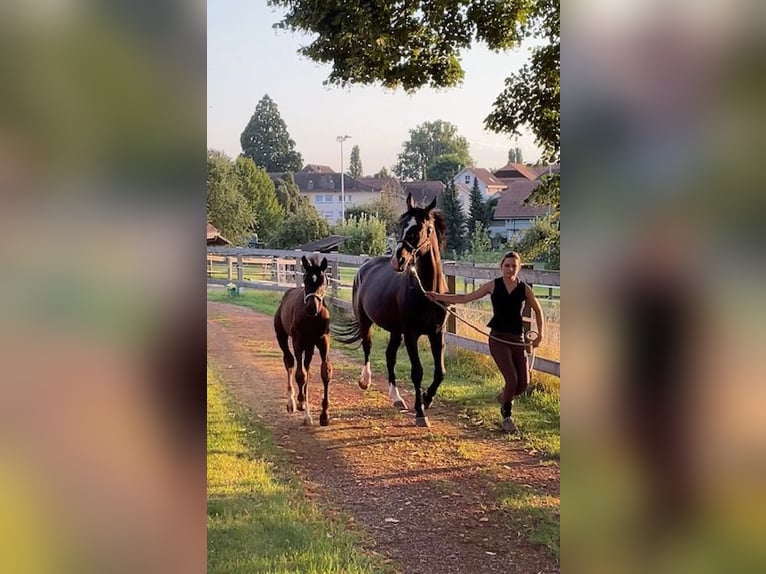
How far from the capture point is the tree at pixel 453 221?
3.03 metres

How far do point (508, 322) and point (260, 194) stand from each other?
4.31 feet

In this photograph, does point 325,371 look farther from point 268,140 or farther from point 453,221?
point 268,140

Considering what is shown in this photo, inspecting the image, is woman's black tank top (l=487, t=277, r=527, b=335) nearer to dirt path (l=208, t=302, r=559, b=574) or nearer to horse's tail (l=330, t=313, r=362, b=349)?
dirt path (l=208, t=302, r=559, b=574)

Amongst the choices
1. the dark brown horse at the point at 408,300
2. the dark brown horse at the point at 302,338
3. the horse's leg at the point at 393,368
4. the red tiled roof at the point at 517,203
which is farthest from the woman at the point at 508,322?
the dark brown horse at the point at 302,338

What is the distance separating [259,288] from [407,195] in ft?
2.85

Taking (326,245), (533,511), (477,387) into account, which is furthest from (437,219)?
(533,511)

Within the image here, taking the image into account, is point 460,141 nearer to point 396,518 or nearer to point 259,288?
point 259,288

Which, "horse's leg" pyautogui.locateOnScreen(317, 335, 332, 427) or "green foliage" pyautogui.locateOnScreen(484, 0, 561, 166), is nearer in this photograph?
"green foliage" pyautogui.locateOnScreen(484, 0, 561, 166)

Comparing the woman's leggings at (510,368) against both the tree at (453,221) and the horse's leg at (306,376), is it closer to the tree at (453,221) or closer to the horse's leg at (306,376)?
the tree at (453,221)

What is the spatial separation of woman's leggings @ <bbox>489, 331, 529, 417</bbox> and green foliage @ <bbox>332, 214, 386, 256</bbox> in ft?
2.35

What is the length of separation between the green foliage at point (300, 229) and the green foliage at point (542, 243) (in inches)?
37.5

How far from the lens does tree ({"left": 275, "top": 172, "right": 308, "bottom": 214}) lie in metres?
2.93

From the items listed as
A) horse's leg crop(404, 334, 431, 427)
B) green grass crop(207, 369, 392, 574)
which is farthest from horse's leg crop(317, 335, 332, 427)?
horse's leg crop(404, 334, 431, 427)
